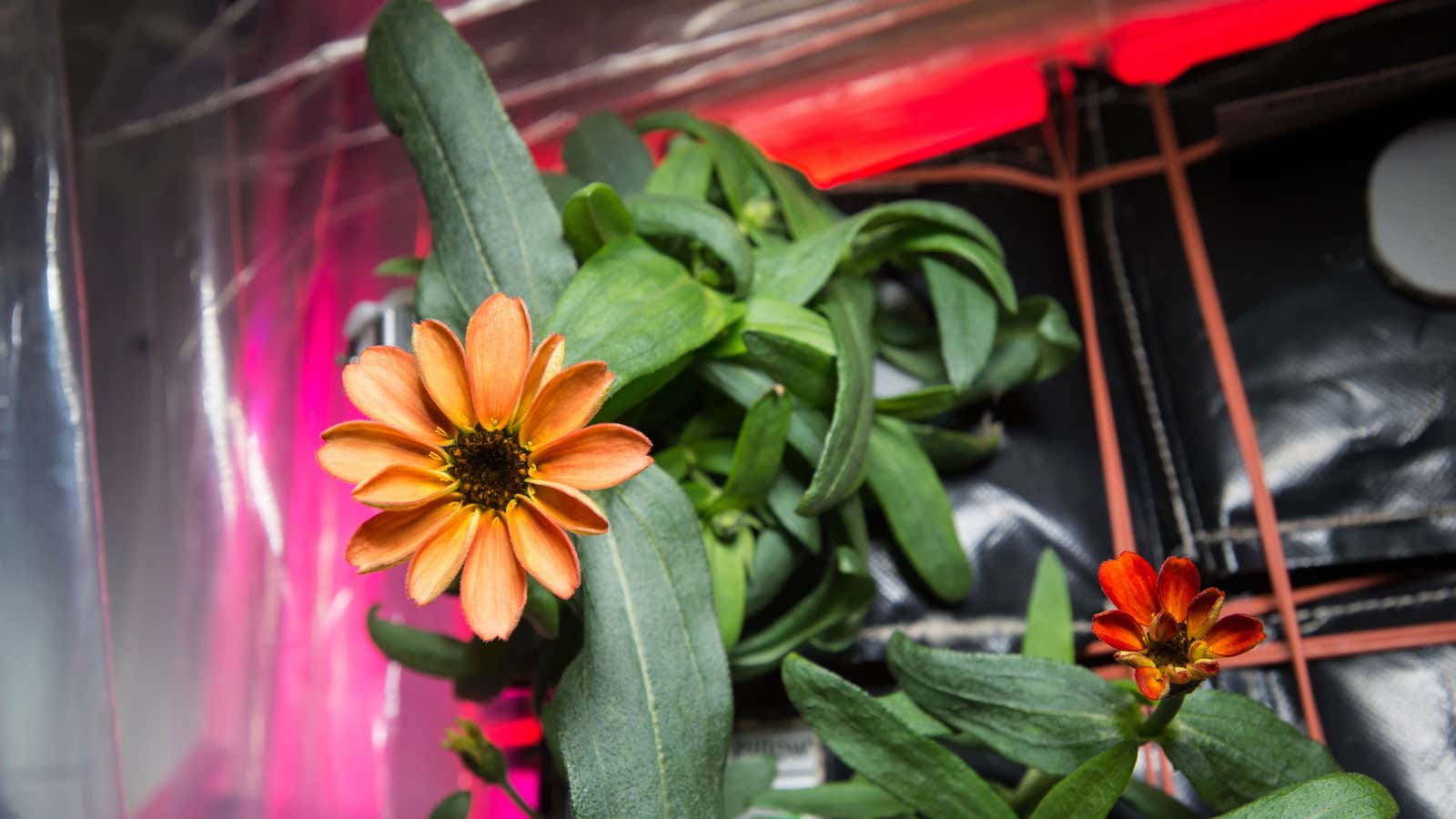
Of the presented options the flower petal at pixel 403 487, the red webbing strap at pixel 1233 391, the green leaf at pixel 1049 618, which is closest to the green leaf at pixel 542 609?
the flower petal at pixel 403 487

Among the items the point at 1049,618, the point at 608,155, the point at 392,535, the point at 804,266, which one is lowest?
the point at 1049,618

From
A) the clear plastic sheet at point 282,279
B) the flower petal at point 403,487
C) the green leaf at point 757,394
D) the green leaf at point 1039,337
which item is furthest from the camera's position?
the clear plastic sheet at point 282,279

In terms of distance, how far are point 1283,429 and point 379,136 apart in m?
0.78

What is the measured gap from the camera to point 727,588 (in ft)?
1.96

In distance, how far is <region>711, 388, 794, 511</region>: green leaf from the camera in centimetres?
55

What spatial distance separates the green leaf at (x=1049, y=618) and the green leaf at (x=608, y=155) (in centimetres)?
36

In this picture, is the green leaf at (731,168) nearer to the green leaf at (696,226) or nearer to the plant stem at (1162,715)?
the green leaf at (696,226)

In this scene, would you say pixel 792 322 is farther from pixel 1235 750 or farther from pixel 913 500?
pixel 1235 750

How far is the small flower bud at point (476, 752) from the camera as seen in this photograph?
0.62m

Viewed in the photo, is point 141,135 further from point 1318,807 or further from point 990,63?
point 1318,807

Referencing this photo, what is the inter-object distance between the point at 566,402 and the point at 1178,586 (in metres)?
0.25

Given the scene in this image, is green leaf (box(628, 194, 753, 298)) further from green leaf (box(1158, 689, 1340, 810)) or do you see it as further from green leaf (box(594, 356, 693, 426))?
green leaf (box(1158, 689, 1340, 810))

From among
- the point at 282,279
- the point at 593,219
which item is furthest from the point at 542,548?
the point at 282,279

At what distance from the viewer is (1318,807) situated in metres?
0.45
